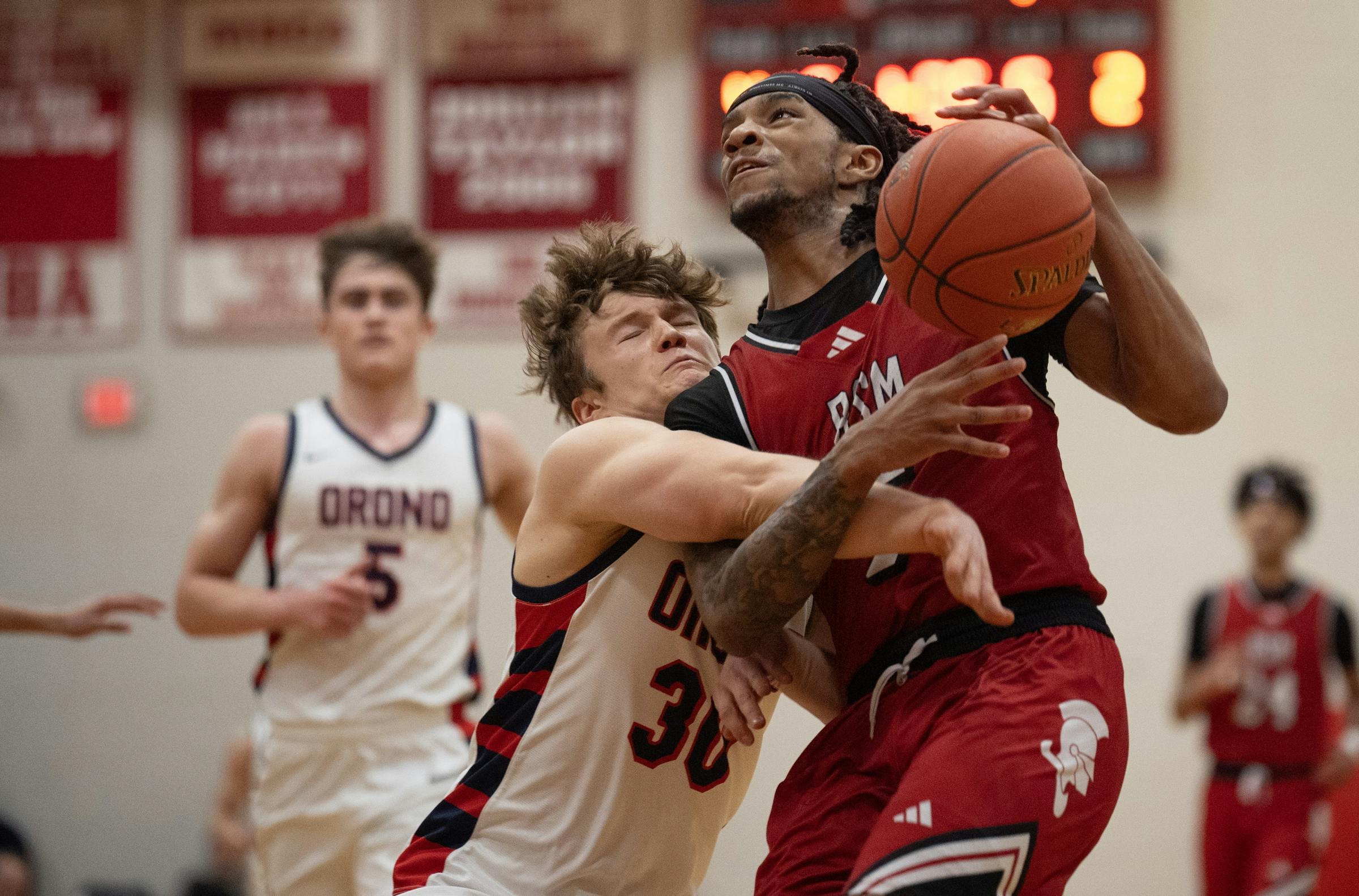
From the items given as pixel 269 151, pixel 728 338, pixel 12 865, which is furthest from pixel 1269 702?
pixel 12 865

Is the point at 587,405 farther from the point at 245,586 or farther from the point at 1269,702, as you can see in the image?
the point at 1269,702

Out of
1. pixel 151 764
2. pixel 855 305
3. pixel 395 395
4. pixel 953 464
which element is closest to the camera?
pixel 953 464

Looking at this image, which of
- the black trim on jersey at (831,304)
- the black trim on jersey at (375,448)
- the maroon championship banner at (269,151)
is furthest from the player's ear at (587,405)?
the maroon championship banner at (269,151)

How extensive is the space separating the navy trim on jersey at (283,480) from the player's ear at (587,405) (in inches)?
81.6

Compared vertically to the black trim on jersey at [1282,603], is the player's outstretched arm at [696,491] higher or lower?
higher

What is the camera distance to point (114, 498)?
8.31 meters

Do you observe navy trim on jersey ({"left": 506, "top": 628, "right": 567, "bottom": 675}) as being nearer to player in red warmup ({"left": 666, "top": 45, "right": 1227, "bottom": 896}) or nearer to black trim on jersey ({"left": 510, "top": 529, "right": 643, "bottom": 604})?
black trim on jersey ({"left": 510, "top": 529, "right": 643, "bottom": 604})

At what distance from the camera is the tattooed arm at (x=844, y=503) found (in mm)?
2199

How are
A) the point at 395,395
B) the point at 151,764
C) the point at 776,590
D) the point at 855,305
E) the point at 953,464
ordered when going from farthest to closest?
the point at 151,764 → the point at 395,395 → the point at 855,305 → the point at 953,464 → the point at 776,590

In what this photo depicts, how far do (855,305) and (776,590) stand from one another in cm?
67

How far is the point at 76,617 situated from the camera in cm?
468

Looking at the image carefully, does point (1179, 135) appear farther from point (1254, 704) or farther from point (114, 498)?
point (114, 498)

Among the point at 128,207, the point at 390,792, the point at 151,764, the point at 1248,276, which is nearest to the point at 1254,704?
the point at 1248,276

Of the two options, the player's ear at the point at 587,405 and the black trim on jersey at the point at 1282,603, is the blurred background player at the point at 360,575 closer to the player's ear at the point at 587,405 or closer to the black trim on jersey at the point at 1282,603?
the player's ear at the point at 587,405
